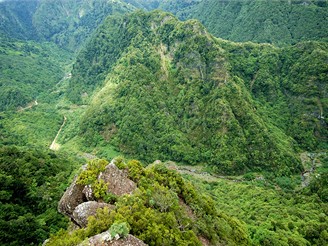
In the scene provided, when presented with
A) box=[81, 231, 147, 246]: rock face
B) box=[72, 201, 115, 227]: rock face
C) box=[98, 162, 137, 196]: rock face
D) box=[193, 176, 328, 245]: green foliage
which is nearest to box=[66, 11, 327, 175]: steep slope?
box=[193, 176, 328, 245]: green foliage

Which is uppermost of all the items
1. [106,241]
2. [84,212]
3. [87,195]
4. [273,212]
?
[273,212]

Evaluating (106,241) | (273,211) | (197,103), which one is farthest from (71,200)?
(197,103)

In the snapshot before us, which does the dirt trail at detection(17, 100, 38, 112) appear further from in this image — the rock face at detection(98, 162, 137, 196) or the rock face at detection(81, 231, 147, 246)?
the rock face at detection(81, 231, 147, 246)

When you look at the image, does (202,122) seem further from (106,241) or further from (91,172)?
(106,241)

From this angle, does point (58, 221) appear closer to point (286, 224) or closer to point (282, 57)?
point (286, 224)

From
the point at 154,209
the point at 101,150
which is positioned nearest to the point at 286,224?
the point at 154,209
